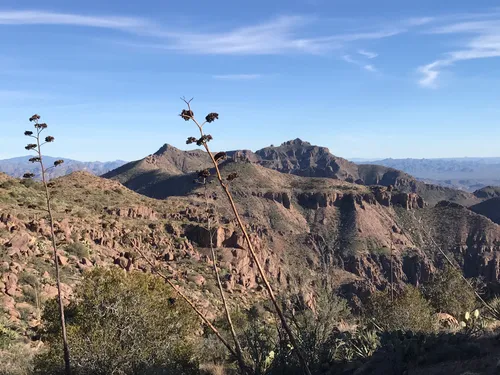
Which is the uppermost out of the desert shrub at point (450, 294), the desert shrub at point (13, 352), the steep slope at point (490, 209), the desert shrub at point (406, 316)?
the desert shrub at point (13, 352)

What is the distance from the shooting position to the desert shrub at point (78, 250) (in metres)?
37.2

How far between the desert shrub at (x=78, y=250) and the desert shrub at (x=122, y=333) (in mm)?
19288

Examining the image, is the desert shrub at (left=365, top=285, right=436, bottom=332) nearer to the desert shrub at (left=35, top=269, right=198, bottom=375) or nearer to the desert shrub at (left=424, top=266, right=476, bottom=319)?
the desert shrub at (left=424, top=266, right=476, bottom=319)

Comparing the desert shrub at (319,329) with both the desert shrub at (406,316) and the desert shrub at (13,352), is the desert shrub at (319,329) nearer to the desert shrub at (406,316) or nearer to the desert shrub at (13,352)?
the desert shrub at (406,316)

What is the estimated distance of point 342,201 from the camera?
136750mm

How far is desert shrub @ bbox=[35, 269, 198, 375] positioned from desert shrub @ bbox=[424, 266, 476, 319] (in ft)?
74.8

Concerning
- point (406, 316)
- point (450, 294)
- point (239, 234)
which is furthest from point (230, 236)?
point (406, 316)

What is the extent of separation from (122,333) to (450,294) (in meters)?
27.8

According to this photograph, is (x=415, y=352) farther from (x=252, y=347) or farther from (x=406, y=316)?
(x=406, y=316)

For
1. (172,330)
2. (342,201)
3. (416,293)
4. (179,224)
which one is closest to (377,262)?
(342,201)

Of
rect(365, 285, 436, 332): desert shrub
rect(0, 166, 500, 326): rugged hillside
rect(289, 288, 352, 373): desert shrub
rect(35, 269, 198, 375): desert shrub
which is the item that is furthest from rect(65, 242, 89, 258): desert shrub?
rect(289, 288, 352, 373): desert shrub

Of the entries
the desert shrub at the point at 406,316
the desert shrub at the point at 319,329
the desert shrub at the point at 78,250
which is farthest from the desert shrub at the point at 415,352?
the desert shrub at the point at 78,250

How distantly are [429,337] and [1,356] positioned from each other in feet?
55.9

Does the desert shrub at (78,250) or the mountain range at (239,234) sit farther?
the desert shrub at (78,250)
